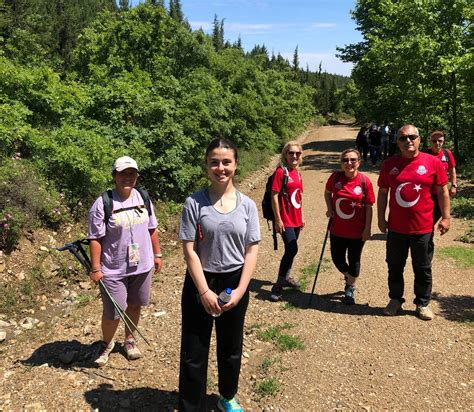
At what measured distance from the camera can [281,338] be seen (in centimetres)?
443

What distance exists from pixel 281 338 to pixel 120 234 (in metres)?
2.04

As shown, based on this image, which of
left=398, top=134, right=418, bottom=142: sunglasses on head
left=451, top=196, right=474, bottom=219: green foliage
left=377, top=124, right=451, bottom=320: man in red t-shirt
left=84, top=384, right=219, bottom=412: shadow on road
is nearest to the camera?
left=84, top=384, right=219, bottom=412: shadow on road

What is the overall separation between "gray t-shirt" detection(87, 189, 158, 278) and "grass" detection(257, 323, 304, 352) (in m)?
1.58

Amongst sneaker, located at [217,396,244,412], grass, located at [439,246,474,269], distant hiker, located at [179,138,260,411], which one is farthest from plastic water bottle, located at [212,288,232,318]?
grass, located at [439,246,474,269]

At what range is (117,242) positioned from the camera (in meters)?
3.62

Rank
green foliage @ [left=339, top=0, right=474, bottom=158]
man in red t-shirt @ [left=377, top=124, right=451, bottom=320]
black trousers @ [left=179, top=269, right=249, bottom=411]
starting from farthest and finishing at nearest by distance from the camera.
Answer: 1. green foliage @ [left=339, top=0, right=474, bottom=158]
2. man in red t-shirt @ [left=377, top=124, right=451, bottom=320]
3. black trousers @ [left=179, top=269, right=249, bottom=411]

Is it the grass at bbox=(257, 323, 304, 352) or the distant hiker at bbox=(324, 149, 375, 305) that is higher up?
the distant hiker at bbox=(324, 149, 375, 305)

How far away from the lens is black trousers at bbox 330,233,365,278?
489 cm

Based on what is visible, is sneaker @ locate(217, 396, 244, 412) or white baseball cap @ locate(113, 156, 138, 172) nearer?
sneaker @ locate(217, 396, 244, 412)

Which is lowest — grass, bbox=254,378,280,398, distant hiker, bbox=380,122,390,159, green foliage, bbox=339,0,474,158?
grass, bbox=254,378,280,398

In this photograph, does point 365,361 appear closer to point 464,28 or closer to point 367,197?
point 367,197

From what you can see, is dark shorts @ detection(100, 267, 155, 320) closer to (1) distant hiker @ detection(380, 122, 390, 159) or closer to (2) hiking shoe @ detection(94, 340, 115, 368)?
(2) hiking shoe @ detection(94, 340, 115, 368)

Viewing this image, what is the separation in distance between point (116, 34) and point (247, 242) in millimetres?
11720

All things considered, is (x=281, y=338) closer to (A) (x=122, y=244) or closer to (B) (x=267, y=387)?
(B) (x=267, y=387)
